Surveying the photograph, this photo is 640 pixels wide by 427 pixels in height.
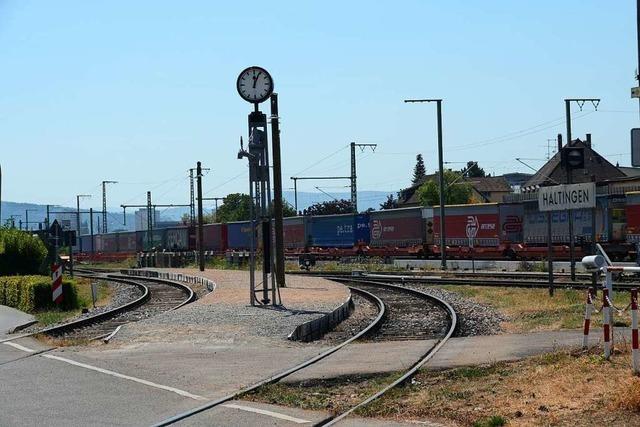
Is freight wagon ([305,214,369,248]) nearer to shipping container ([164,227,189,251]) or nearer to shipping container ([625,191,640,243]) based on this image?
shipping container ([164,227,189,251])

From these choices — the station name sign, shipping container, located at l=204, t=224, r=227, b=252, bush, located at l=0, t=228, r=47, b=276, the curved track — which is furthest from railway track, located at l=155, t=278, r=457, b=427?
shipping container, located at l=204, t=224, r=227, b=252

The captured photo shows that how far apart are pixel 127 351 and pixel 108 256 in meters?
91.1

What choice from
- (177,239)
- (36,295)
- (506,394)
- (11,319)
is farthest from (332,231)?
(506,394)

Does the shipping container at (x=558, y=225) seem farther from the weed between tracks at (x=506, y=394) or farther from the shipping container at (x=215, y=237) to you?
the shipping container at (x=215, y=237)

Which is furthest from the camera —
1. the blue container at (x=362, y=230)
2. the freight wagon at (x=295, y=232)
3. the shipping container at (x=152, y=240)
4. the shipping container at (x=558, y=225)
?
the shipping container at (x=152, y=240)

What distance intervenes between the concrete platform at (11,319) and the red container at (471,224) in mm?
28000

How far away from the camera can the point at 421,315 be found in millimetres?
22625

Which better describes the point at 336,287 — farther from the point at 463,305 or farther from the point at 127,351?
the point at 127,351

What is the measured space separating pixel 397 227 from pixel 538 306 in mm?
38069

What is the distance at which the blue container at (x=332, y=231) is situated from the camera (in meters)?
65.6

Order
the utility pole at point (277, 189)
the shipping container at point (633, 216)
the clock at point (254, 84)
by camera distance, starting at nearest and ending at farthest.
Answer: the clock at point (254, 84), the utility pole at point (277, 189), the shipping container at point (633, 216)

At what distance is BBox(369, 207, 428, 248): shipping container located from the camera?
191ft

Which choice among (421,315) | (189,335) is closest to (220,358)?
(189,335)

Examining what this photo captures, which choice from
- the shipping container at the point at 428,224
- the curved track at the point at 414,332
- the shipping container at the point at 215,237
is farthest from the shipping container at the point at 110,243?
the curved track at the point at 414,332
